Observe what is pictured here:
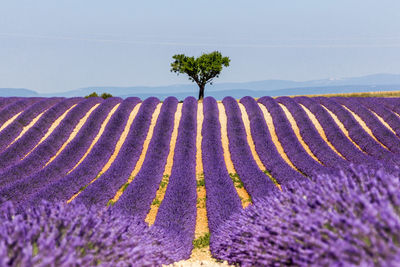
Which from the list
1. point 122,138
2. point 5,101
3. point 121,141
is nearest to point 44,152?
point 121,141

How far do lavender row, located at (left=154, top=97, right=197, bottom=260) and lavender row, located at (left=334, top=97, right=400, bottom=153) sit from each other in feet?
29.2

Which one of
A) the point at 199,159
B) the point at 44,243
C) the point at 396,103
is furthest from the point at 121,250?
the point at 396,103

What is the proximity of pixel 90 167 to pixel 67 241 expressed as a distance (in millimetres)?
9558

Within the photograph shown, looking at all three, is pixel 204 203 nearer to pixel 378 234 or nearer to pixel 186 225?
pixel 186 225

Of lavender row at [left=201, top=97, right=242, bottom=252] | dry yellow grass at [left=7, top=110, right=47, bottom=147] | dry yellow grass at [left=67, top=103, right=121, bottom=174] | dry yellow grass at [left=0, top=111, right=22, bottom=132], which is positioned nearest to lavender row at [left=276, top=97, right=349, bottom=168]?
lavender row at [left=201, top=97, right=242, bottom=252]

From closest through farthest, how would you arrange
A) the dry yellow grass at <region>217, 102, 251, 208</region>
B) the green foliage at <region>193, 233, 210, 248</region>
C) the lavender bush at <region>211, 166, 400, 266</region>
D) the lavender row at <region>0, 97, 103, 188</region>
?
1. the lavender bush at <region>211, 166, 400, 266</region>
2. the green foliage at <region>193, 233, 210, 248</region>
3. the dry yellow grass at <region>217, 102, 251, 208</region>
4. the lavender row at <region>0, 97, 103, 188</region>

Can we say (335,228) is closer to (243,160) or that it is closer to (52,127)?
(243,160)

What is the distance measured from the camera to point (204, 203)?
10203mm

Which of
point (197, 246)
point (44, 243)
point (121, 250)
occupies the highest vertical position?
point (44, 243)

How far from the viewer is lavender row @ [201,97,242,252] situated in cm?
852

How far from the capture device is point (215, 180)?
36.8 ft

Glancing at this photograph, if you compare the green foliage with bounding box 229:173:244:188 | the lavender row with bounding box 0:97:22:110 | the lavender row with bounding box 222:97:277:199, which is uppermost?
the lavender row with bounding box 0:97:22:110

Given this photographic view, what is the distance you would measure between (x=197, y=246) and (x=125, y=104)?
14945mm

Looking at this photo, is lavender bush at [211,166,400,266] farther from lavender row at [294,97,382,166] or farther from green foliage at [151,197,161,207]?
lavender row at [294,97,382,166]
